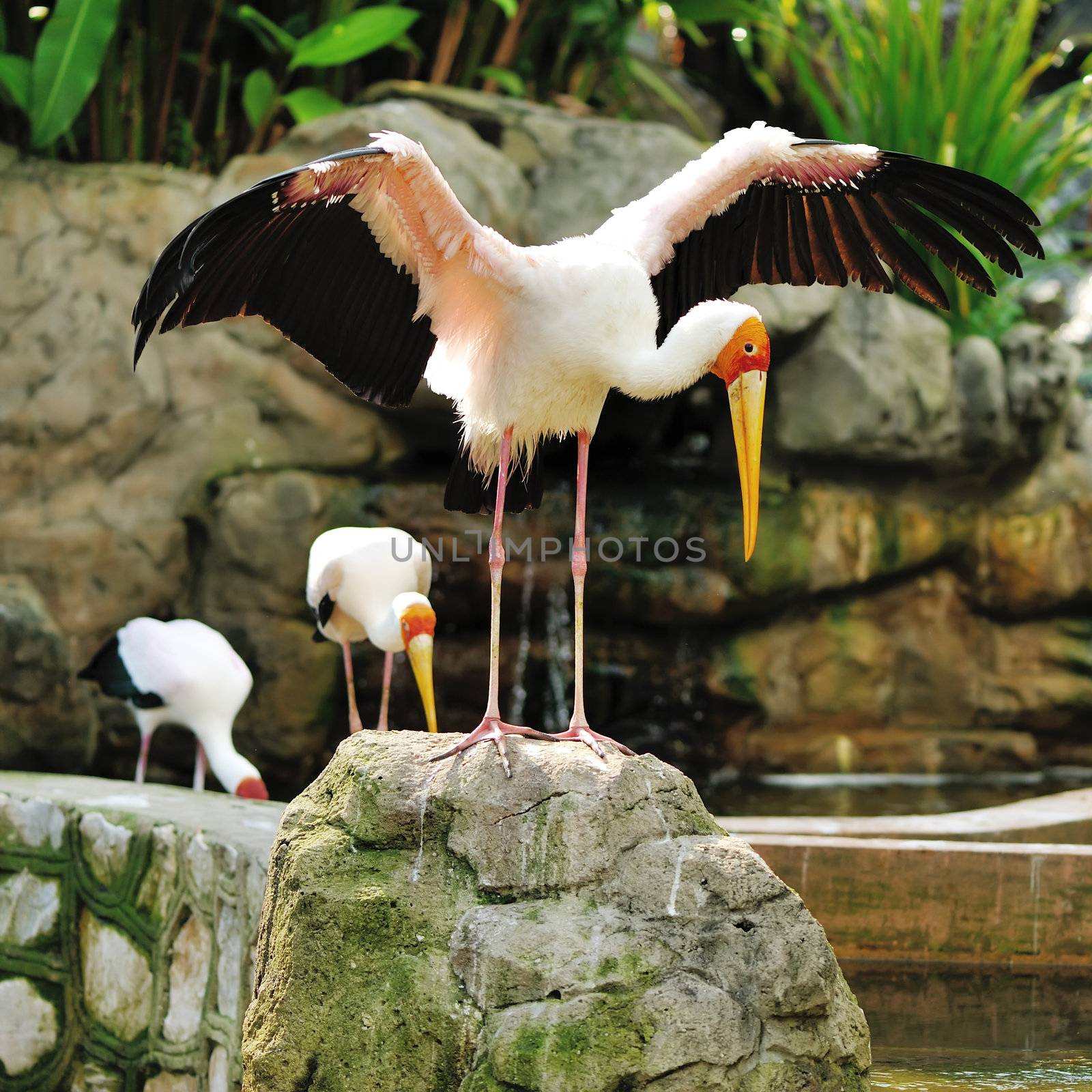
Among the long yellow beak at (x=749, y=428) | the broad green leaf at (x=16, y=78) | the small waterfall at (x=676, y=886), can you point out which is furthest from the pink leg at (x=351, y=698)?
the broad green leaf at (x=16, y=78)

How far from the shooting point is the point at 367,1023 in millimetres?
2785

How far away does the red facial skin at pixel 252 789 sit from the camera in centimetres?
561

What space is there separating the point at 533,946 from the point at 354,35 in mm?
5777

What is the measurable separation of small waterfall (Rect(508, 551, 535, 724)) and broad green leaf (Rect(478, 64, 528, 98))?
263 cm

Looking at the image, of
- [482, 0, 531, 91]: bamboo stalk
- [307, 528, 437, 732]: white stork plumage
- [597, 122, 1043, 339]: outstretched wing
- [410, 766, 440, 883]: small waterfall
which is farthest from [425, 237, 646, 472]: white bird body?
[482, 0, 531, 91]: bamboo stalk

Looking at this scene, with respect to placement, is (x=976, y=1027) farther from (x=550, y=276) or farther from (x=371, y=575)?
(x=371, y=575)

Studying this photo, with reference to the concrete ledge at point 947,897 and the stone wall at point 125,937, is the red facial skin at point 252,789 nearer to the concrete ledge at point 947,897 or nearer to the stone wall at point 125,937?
the stone wall at point 125,937

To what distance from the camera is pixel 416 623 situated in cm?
534

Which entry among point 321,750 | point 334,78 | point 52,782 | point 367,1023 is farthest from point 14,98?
point 367,1023

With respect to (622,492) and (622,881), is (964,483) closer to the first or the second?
(622,492)

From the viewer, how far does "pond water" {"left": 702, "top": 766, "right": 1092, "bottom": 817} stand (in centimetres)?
657

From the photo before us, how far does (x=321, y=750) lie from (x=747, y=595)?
2.16 metres

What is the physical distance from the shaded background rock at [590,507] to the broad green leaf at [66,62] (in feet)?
0.82

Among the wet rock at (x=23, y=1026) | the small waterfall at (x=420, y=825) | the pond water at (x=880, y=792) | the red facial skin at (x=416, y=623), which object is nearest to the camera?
the small waterfall at (x=420, y=825)
